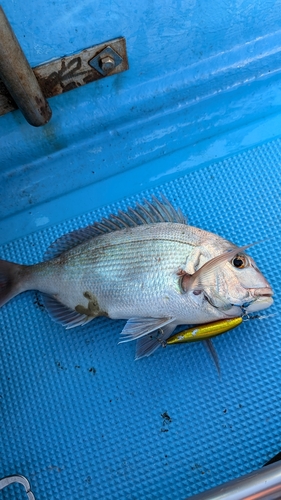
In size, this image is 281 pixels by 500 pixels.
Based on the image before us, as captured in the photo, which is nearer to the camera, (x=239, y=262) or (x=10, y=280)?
(x=239, y=262)

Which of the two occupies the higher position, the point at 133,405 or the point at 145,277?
the point at 145,277

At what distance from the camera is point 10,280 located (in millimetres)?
1761

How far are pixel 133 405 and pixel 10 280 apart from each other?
2.37ft

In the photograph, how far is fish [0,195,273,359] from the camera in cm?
148

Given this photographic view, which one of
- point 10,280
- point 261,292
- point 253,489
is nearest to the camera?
point 253,489

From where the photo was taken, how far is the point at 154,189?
6.63 feet

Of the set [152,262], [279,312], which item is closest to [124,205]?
[152,262]

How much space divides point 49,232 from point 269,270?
1.02 meters

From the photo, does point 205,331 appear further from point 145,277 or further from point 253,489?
point 253,489

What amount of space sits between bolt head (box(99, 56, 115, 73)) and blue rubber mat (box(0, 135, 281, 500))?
85cm

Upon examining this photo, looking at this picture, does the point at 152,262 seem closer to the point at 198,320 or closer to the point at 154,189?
the point at 198,320

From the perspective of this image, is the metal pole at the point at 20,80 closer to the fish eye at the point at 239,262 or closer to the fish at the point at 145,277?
the fish at the point at 145,277

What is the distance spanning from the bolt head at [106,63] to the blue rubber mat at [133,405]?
0.85m

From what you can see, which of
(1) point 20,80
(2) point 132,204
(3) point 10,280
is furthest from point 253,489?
(1) point 20,80
